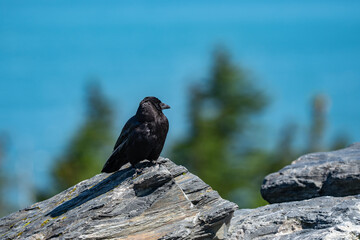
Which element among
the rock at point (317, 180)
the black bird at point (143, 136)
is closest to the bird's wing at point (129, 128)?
the black bird at point (143, 136)

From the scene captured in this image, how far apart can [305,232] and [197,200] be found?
66.0 inches

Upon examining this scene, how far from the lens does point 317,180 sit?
11211mm

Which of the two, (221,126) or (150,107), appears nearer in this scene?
(150,107)

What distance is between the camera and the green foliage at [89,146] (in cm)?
4019

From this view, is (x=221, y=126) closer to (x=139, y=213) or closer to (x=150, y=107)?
(x=150, y=107)

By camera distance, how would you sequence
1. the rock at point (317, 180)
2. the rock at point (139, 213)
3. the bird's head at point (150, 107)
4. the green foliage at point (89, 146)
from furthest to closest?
the green foliage at point (89, 146)
the rock at point (317, 180)
the bird's head at point (150, 107)
the rock at point (139, 213)

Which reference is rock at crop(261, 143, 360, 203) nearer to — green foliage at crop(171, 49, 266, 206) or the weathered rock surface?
the weathered rock surface

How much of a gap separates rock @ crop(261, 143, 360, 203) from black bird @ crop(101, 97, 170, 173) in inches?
110

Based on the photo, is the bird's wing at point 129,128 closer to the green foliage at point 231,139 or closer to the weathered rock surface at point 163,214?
the weathered rock surface at point 163,214

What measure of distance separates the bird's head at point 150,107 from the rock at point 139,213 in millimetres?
822

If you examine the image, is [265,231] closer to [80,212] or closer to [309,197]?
[309,197]

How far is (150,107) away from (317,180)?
11.5ft

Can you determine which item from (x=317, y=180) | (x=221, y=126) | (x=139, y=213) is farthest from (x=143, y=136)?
(x=221, y=126)

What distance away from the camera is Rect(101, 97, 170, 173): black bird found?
31.5ft
